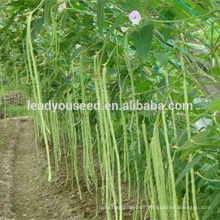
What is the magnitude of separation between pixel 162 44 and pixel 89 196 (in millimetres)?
1786

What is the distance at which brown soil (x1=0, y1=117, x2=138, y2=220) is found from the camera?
8.55ft

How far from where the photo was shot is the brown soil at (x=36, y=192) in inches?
103

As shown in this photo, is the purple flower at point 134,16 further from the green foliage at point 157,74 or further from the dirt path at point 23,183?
the dirt path at point 23,183

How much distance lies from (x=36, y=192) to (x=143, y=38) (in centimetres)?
297

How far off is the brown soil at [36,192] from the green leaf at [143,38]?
153cm

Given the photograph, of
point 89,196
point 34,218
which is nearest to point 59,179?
point 34,218

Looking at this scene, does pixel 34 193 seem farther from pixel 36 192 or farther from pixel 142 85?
pixel 142 85

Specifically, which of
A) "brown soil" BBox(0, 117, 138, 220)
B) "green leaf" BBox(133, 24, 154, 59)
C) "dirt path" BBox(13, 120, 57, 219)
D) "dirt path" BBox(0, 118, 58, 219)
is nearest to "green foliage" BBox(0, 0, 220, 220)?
"green leaf" BBox(133, 24, 154, 59)

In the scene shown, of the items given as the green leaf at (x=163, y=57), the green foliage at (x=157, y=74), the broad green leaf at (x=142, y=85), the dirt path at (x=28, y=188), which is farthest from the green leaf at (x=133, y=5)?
the dirt path at (x=28, y=188)

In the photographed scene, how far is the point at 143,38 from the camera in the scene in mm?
964

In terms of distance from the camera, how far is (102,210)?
2436mm

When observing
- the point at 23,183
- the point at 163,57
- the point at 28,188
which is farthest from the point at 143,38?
the point at 23,183

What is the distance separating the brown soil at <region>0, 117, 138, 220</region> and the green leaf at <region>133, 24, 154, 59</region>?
153cm

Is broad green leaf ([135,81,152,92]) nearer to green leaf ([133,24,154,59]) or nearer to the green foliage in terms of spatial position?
the green foliage
